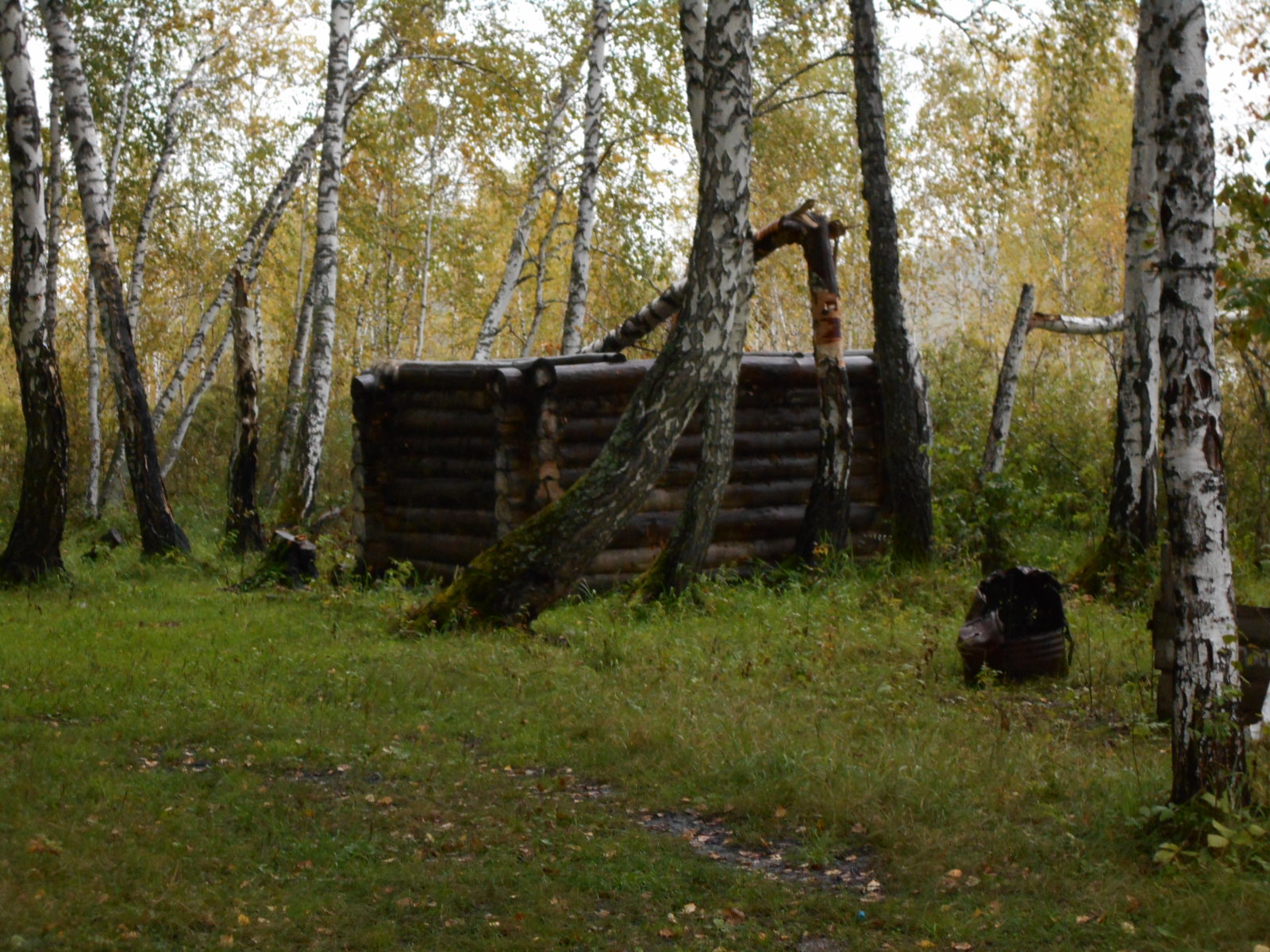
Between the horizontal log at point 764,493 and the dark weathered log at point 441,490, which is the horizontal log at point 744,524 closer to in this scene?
the horizontal log at point 764,493

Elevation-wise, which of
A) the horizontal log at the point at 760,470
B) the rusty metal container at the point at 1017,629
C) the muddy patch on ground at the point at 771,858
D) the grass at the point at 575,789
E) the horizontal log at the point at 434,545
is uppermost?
the horizontal log at the point at 760,470

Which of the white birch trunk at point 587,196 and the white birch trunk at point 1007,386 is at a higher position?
the white birch trunk at point 587,196

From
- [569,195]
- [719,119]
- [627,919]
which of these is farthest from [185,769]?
[569,195]

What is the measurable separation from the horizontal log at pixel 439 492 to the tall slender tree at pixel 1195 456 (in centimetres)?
809

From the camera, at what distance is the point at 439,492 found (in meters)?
12.5

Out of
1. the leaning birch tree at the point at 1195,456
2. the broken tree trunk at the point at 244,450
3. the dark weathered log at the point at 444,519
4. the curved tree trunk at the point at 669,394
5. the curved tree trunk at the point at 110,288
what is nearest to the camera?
the leaning birch tree at the point at 1195,456

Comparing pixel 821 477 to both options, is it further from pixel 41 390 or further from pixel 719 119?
pixel 41 390

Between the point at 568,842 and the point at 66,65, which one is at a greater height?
the point at 66,65

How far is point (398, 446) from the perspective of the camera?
12.9m

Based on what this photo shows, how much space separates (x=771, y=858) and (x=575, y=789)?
1.21 metres

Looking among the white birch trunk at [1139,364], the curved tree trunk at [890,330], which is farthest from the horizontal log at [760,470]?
the white birch trunk at [1139,364]

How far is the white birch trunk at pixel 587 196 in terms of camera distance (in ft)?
54.7

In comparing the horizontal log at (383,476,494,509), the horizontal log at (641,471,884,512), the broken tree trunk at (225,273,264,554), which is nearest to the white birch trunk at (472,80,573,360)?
the broken tree trunk at (225,273,264,554)

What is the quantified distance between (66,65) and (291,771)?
9196 millimetres
